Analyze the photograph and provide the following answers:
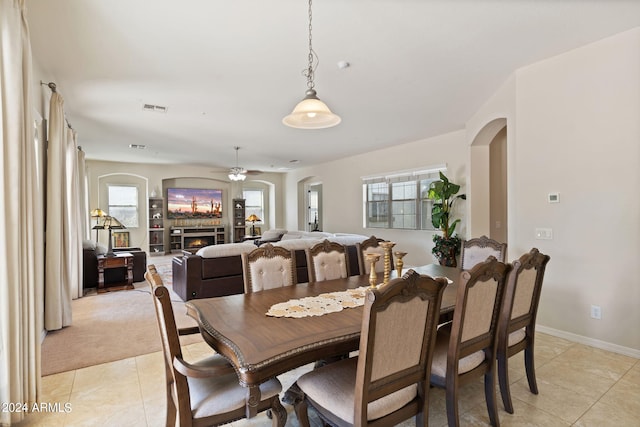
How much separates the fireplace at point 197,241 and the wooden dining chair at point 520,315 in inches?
388

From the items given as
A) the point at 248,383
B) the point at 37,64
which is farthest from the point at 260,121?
the point at 248,383

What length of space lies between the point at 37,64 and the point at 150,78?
1.04 m

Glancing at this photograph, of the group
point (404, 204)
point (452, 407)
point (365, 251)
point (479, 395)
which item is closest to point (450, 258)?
point (404, 204)

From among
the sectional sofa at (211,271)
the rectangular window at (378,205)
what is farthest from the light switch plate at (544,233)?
the rectangular window at (378,205)

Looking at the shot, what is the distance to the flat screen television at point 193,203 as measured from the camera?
1048 centimetres

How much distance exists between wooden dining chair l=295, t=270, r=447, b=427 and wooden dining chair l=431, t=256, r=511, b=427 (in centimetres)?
26

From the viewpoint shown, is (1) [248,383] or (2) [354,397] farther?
(2) [354,397]

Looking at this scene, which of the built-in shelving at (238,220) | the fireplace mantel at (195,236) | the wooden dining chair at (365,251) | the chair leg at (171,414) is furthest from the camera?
the built-in shelving at (238,220)

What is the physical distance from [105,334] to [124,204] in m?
7.48

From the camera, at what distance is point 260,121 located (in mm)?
5508

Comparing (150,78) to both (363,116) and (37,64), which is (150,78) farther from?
(363,116)

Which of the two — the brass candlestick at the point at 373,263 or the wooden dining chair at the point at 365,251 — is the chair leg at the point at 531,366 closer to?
the brass candlestick at the point at 373,263

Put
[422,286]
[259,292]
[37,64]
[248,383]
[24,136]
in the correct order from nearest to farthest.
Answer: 1. [248,383]
2. [422,286]
3. [24,136]
4. [259,292]
5. [37,64]

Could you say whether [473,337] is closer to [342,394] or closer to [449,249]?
[342,394]
